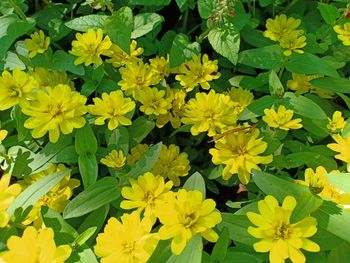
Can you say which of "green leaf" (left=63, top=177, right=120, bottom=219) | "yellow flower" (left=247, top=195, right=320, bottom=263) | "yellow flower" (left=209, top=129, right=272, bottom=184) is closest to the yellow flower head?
"yellow flower" (left=209, top=129, right=272, bottom=184)

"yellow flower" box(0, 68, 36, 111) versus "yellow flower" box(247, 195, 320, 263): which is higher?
"yellow flower" box(0, 68, 36, 111)

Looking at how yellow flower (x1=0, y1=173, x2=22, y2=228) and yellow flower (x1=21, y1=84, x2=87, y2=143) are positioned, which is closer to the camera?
yellow flower (x1=0, y1=173, x2=22, y2=228)

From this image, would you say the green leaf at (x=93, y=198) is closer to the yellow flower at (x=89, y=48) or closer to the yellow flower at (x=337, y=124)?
the yellow flower at (x=89, y=48)

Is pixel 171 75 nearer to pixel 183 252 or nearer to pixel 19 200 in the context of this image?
pixel 19 200

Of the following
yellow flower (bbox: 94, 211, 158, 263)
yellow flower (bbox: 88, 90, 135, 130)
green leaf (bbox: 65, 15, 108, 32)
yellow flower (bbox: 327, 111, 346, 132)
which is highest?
green leaf (bbox: 65, 15, 108, 32)

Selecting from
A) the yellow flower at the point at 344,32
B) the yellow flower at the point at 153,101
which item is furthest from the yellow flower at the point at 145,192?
the yellow flower at the point at 344,32

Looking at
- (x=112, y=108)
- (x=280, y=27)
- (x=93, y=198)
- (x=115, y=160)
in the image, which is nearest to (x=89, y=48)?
(x=112, y=108)

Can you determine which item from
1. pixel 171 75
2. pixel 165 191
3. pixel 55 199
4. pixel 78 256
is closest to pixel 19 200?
pixel 55 199

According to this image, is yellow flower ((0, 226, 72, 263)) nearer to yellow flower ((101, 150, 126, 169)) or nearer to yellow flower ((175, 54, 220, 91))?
yellow flower ((101, 150, 126, 169))
